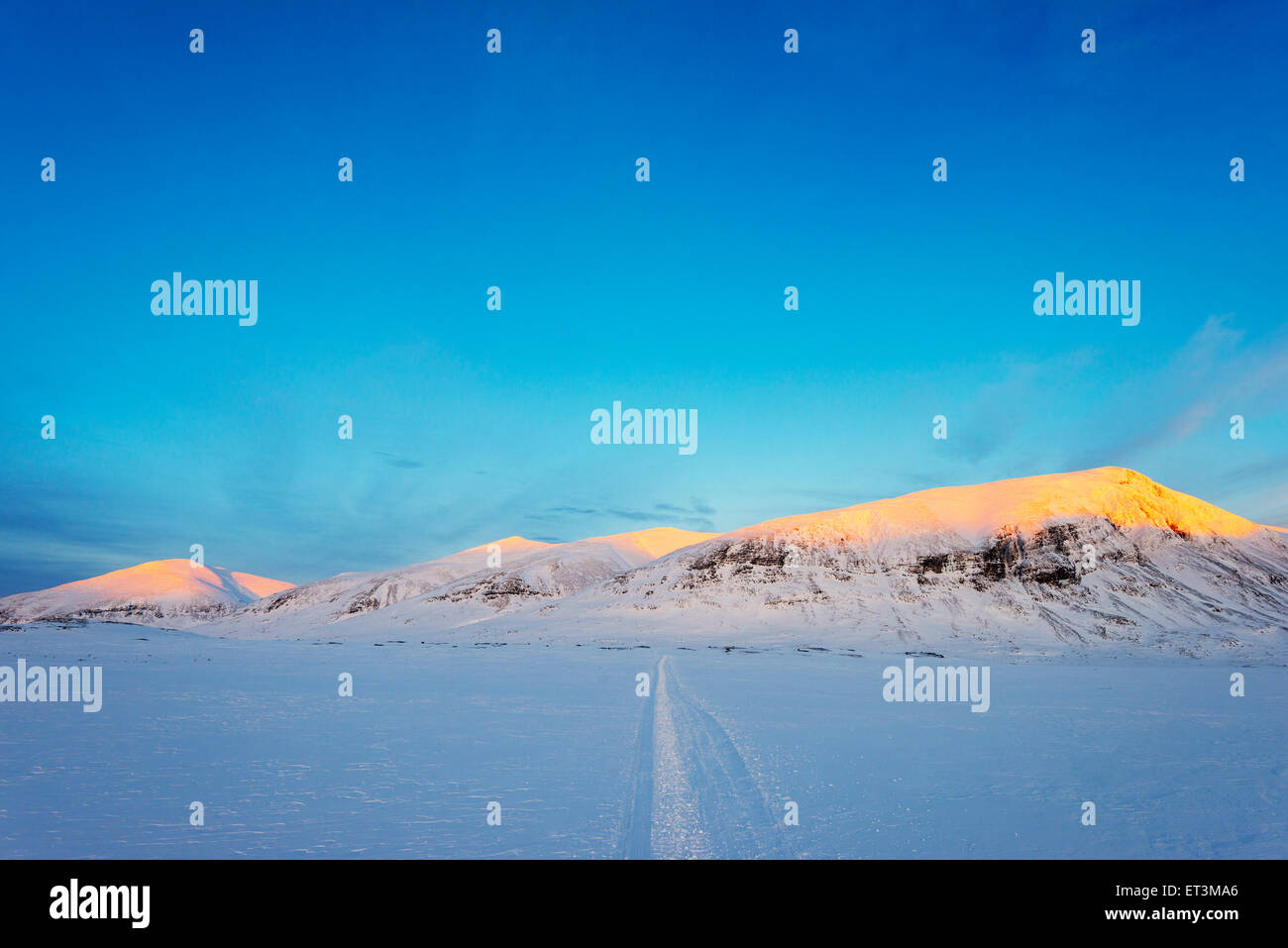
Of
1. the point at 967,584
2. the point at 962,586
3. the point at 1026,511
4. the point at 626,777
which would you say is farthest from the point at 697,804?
the point at 1026,511

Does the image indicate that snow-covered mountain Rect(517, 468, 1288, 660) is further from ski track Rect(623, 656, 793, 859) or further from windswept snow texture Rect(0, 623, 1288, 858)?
ski track Rect(623, 656, 793, 859)

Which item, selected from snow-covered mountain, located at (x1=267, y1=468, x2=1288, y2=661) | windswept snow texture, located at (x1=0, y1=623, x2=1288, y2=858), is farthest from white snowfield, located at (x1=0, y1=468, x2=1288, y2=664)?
windswept snow texture, located at (x1=0, y1=623, x2=1288, y2=858)

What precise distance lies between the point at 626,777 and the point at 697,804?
101 inches

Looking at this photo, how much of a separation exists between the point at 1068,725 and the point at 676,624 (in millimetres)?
100414

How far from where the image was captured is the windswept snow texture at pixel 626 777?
30.9 feet

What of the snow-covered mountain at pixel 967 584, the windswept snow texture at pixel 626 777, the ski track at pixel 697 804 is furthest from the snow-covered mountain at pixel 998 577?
the ski track at pixel 697 804

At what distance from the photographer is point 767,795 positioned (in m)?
11.6

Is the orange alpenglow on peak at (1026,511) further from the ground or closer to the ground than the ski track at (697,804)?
further from the ground

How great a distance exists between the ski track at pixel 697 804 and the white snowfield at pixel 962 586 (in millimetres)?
81516

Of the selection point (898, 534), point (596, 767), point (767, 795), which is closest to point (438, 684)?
point (596, 767)

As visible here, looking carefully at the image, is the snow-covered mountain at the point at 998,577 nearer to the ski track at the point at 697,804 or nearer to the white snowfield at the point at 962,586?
the white snowfield at the point at 962,586

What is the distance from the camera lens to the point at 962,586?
13250 cm
